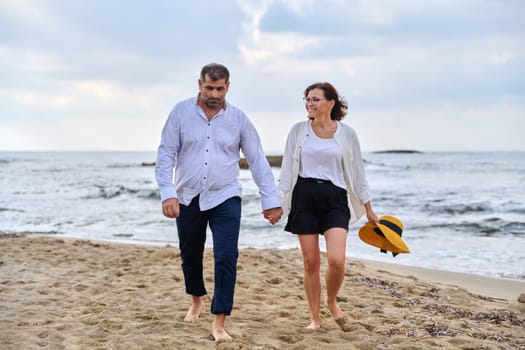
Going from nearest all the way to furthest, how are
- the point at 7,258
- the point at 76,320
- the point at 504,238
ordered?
the point at 76,320 < the point at 7,258 < the point at 504,238

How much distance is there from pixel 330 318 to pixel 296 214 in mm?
1092

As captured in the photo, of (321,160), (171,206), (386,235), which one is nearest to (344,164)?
(321,160)

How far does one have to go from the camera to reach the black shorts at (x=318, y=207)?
449 centimetres

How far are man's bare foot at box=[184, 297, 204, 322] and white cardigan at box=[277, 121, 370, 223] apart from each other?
1.05 metres

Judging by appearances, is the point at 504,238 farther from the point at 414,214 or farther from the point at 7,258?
the point at 7,258

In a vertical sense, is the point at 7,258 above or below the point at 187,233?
below

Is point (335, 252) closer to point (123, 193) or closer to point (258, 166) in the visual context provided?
point (258, 166)

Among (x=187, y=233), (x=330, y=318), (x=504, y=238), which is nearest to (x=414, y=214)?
(x=504, y=238)

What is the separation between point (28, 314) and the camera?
5062 millimetres

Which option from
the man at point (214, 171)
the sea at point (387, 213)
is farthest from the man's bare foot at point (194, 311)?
the sea at point (387, 213)

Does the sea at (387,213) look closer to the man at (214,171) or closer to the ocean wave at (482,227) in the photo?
the ocean wave at (482,227)

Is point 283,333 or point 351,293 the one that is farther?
point 351,293

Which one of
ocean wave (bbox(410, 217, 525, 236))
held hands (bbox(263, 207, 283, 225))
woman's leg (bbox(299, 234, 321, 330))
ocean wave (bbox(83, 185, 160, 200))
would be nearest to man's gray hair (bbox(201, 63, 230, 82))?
held hands (bbox(263, 207, 283, 225))

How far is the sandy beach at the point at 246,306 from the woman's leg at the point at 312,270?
136 millimetres
